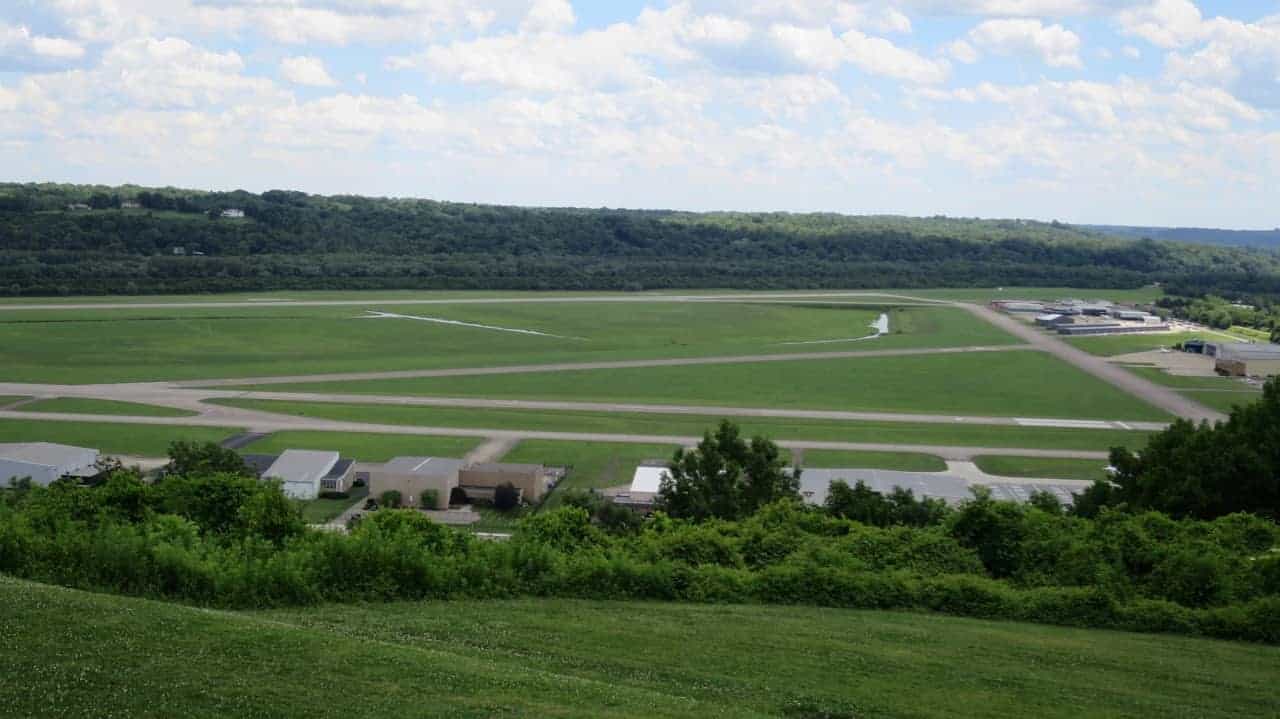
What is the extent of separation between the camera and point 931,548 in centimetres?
2428

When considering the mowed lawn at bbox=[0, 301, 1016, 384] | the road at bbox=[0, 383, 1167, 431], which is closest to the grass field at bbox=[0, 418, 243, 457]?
the road at bbox=[0, 383, 1167, 431]

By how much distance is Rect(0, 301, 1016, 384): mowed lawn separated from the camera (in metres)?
73.0

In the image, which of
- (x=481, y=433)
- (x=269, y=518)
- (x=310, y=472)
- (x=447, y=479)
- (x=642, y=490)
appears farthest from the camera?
(x=481, y=433)

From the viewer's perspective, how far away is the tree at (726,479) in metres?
33.6

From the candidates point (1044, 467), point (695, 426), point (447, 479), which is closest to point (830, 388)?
point (695, 426)

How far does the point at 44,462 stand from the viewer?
41.9m

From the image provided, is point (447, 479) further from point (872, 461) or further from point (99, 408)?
point (99, 408)

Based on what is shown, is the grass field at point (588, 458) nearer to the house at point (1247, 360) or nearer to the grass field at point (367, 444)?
the grass field at point (367, 444)

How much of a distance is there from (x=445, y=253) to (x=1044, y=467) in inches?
4830

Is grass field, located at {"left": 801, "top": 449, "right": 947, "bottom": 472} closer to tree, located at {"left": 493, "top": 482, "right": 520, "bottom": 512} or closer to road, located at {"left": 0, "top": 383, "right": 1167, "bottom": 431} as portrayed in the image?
road, located at {"left": 0, "top": 383, "right": 1167, "bottom": 431}

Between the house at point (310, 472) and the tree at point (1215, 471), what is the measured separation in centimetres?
2590

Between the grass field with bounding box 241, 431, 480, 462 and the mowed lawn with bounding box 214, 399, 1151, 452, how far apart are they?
345 centimetres

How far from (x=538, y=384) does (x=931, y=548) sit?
45.2m

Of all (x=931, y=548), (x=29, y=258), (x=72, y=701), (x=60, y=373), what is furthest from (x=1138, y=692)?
(x=29, y=258)
